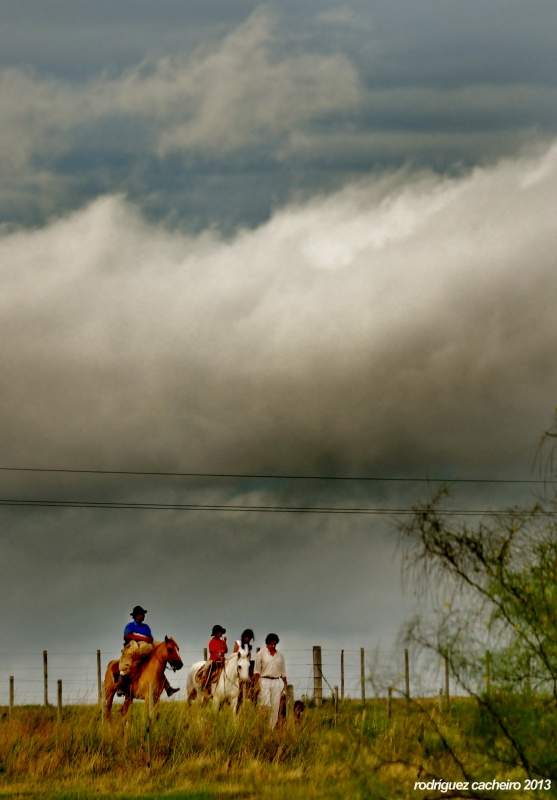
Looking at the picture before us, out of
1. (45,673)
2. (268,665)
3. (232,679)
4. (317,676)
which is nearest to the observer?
(268,665)

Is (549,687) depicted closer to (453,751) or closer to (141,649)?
(453,751)

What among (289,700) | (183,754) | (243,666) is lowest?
(183,754)

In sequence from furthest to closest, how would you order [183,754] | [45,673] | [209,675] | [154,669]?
1. [45,673]
2. [154,669]
3. [209,675]
4. [183,754]

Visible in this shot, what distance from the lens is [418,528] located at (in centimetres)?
1038

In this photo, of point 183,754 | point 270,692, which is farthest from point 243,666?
point 183,754

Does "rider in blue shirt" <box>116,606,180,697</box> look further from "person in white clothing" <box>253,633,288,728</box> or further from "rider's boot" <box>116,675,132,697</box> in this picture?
"person in white clothing" <box>253,633,288,728</box>

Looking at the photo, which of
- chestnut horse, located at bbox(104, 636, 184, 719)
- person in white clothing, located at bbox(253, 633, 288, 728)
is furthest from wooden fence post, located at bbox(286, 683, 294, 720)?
chestnut horse, located at bbox(104, 636, 184, 719)

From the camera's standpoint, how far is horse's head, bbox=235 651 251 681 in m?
22.1

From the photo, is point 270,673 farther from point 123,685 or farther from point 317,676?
point 317,676

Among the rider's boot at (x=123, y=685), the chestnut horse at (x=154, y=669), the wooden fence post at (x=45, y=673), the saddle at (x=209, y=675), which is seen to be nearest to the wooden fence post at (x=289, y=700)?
the saddle at (x=209, y=675)

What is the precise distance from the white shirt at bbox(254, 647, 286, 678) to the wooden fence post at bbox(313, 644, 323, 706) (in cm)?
681

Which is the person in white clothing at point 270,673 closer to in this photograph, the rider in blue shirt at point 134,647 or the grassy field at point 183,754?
the grassy field at point 183,754

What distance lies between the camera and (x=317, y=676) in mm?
28766

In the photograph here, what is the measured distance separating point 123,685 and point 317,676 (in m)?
5.94
